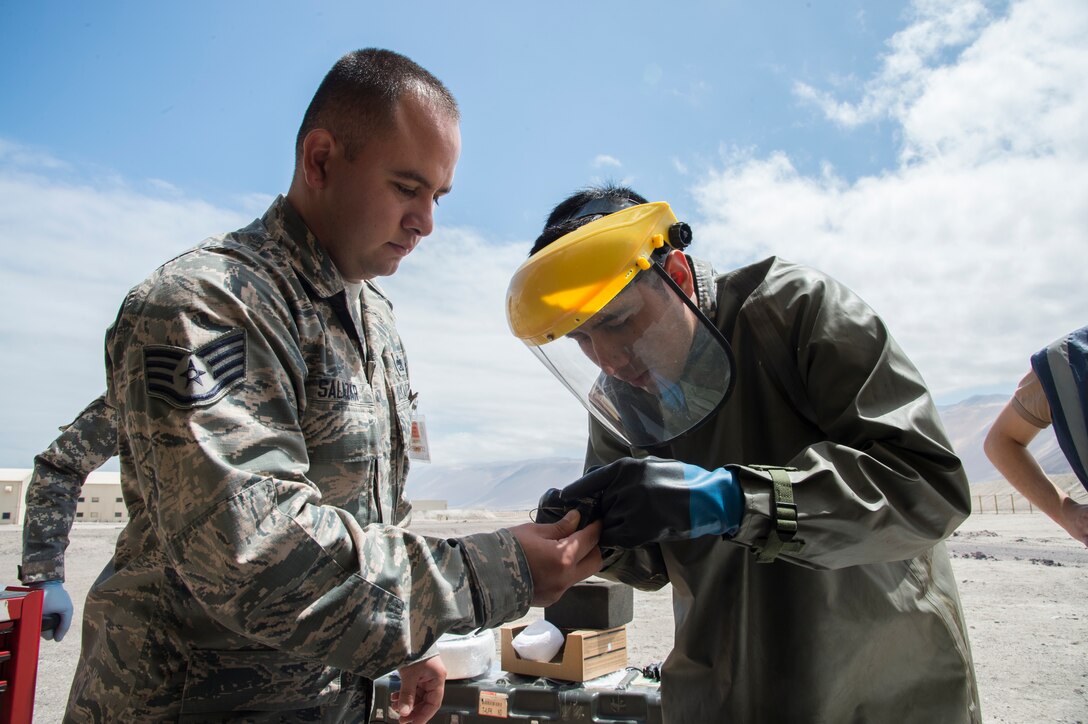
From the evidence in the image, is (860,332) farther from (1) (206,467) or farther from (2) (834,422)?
(1) (206,467)

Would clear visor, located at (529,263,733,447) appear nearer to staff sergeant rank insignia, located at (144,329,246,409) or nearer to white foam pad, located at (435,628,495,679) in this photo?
staff sergeant rank insignia, located at (144,329,246,409)

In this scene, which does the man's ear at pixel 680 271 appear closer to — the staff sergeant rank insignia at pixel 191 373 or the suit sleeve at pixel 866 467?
the suit sleeve at pixel 866 467

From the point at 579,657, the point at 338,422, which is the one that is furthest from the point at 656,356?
the point at 579,657

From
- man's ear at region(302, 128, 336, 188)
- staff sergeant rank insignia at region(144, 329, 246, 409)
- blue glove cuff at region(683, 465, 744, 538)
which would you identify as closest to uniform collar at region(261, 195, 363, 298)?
man's ear at region(302, 128, 336, 188)

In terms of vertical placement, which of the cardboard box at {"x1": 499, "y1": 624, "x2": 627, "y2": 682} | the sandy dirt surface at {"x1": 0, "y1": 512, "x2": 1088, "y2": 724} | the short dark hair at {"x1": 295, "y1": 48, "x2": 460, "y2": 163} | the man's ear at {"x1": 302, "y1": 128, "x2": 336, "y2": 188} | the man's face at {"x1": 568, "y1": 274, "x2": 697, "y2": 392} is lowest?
the sandy dirt surface at {"x1": 0, "y1": 512, "x2": 1088, "y2": 724}

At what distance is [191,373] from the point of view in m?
1.34

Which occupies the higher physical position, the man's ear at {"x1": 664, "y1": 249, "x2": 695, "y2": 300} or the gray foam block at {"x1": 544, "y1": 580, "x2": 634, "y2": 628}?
the man's ear at {"x1": 664, "y1": 249, "x2": 695, "y2": 300}

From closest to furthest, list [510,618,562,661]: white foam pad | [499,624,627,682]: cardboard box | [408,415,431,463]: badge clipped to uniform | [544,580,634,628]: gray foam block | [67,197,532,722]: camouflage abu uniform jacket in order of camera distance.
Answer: [67,197,532,722]: camouflage abu uniform jacket → [408,415,431,463]: badge clipped to uniform → [499,624,627,682]: cardboard box → [510,618,562,661]: white foam pad → [544,580,634,628]: gray foam block

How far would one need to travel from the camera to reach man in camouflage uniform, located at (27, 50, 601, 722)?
4.29 ft

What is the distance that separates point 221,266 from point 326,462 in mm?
509

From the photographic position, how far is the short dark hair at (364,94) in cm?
191

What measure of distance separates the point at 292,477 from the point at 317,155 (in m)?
0.95

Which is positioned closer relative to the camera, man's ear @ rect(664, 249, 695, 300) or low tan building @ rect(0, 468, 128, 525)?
man's ear @ rect(664, 249, 695, 300)

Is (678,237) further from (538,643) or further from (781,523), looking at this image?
(538,643)
